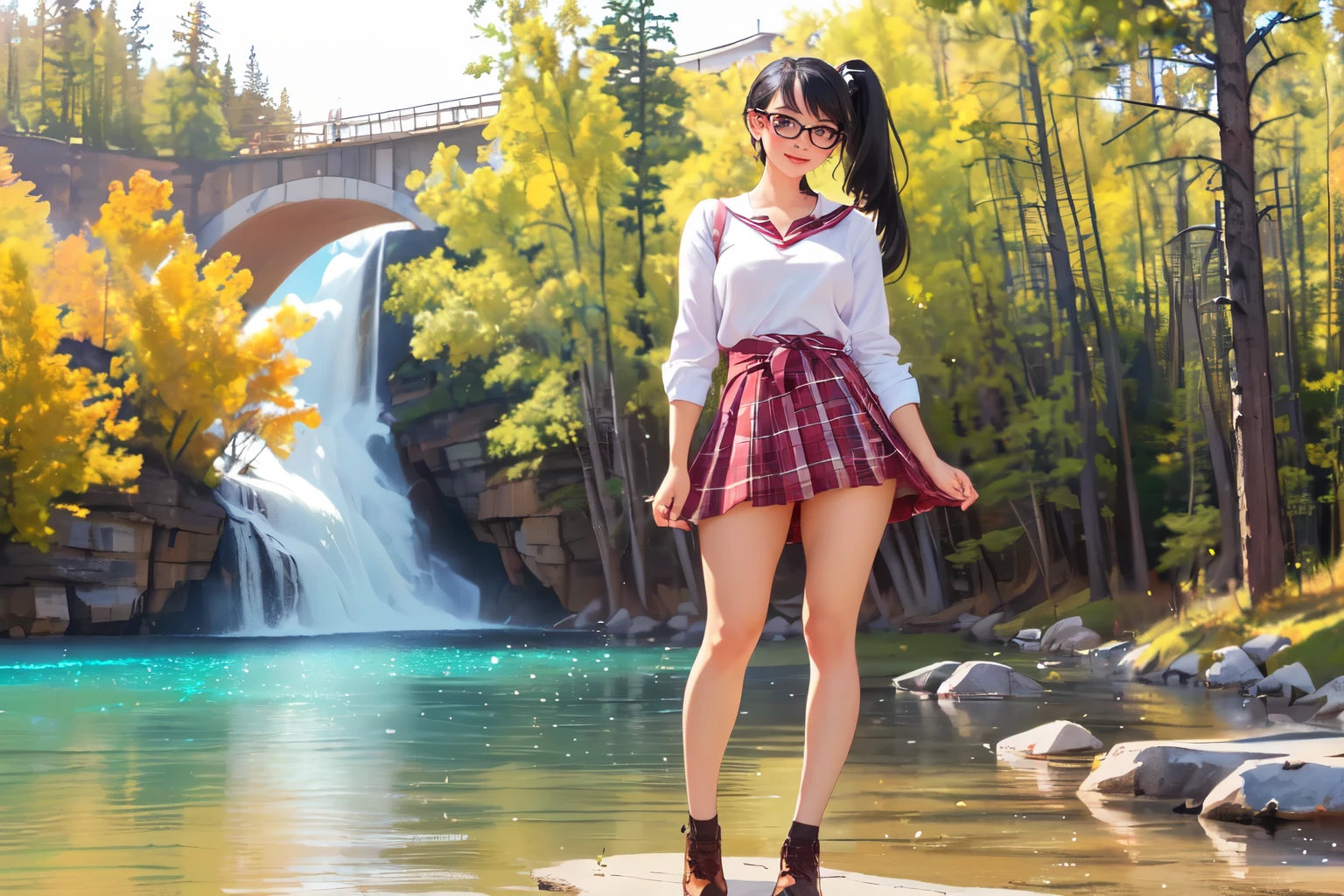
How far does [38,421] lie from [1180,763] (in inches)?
798

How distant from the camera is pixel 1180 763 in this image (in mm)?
5637

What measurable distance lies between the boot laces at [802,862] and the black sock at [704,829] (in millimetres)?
164

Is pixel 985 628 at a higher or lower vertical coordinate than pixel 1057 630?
lower

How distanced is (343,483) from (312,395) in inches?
140

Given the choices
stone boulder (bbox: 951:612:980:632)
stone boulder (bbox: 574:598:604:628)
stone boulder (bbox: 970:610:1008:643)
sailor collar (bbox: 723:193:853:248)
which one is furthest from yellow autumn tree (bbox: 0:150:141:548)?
sailor collar (bbox: 723:193:853:248)

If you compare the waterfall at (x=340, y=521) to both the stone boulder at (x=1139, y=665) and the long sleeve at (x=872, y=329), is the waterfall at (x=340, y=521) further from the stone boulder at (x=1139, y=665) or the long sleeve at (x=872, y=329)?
the long sleeve at (x=872, y=329)

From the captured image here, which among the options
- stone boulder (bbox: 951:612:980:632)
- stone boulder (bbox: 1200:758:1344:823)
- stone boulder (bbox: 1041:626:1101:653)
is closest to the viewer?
stone boulder (bbox: 1200:758:1344:823)

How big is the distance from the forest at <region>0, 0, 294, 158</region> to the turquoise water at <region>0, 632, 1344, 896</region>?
39818 millimetres

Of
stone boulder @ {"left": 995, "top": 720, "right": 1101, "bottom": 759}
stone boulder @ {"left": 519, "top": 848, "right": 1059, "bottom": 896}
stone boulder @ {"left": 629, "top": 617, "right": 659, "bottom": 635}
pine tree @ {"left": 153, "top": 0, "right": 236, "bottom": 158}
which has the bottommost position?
stone boulder @ {"left": 629, "top": 617, "right": 659, "bottom": 635}

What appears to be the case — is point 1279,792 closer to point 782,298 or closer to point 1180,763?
point 1180,763

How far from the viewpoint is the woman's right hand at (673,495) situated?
3.45 metres

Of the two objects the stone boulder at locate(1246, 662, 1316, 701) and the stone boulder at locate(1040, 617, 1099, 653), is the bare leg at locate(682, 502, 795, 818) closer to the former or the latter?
the stone boulder at locate(1246, 662, 1316, 701)

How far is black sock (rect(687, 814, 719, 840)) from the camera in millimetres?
3371

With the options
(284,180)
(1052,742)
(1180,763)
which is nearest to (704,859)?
(1180,763)
